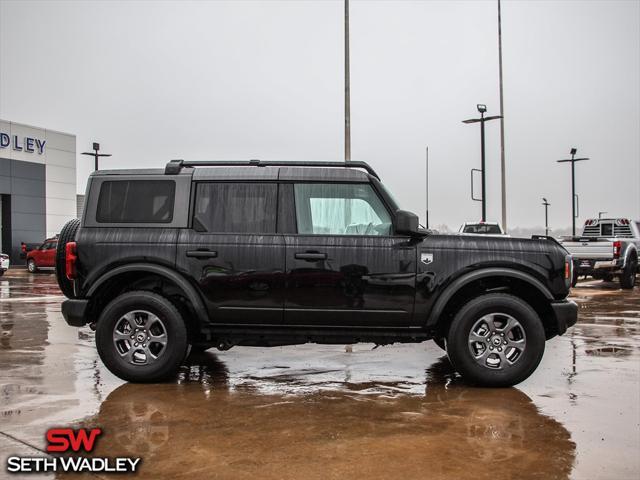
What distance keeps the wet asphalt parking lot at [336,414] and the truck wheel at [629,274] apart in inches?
471

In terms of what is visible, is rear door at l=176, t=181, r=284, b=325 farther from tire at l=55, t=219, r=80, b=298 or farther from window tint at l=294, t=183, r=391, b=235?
tire at l=55, t=219, r=80, b=298

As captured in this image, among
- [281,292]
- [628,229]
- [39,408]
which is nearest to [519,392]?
[281,292]

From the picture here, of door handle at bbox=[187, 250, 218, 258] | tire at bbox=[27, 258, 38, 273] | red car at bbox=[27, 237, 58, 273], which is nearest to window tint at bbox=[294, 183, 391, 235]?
door handle at bbox=[187, 250, 218, 258]

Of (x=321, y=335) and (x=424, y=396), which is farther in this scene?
(x=321, y=335)

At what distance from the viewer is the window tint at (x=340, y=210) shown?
6684 mm

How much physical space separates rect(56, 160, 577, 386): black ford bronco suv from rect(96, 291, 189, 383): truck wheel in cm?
1

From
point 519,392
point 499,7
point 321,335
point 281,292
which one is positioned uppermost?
point 499,7

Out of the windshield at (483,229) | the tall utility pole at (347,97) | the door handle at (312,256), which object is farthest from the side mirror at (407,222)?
the windshield at (483,229)

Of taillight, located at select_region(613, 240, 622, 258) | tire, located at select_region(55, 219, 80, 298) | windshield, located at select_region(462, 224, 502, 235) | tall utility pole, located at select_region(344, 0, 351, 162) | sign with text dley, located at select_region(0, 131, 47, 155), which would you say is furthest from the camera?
sign with text dley, located at select_region(0, 131, 47, 155)

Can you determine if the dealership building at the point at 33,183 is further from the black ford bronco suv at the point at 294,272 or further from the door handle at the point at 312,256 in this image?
the door handle at the point at 312,256

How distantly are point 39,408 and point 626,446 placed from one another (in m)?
4.44

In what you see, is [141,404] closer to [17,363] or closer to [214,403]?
[214,403]

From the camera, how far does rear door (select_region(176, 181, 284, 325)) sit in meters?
6.57

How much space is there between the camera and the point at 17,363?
7645 mm
